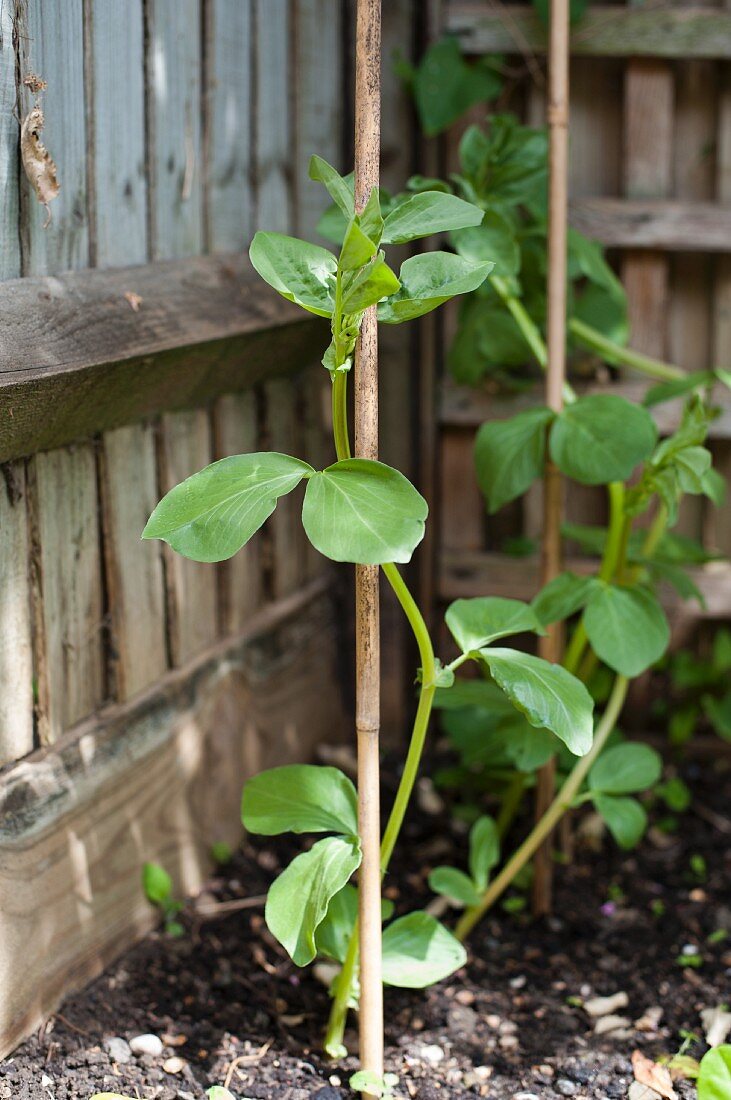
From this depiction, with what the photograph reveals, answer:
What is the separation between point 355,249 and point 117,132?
713mm

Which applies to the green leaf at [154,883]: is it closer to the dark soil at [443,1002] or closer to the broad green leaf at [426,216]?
the dark soil at [443,1002]

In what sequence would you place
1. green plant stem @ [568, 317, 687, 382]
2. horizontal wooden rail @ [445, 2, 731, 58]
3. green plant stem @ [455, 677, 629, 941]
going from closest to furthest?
A: green plant stem @ [455, 677, 629, 941] → green plant stem @ [568, 317, 687, 382] → horizontal wooden rail @ [445, 2, 731, 58]

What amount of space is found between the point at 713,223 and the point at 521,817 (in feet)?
4.49

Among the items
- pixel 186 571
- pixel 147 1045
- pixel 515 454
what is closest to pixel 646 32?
pixel 515 454

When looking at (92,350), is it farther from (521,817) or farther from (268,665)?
(521,817)

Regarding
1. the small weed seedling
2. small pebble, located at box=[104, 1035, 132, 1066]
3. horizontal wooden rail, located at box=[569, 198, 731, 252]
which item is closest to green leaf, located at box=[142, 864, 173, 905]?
the small weed seedling

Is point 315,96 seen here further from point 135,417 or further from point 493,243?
point 135,417

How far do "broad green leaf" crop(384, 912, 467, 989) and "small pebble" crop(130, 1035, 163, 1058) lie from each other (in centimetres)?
37

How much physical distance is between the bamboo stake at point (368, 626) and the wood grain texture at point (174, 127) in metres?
0.52

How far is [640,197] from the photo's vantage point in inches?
106

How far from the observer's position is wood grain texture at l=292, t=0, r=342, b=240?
8.13ft

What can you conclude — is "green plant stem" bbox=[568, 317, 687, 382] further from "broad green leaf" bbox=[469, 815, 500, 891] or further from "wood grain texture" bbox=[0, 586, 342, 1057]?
"broad green leaf" bbox=[469, 815, 500, 891]

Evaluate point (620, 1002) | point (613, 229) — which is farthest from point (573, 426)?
point (620, 1002)

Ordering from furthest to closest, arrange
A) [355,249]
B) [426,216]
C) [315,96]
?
[315,96] → [426,216] → [355,249]
